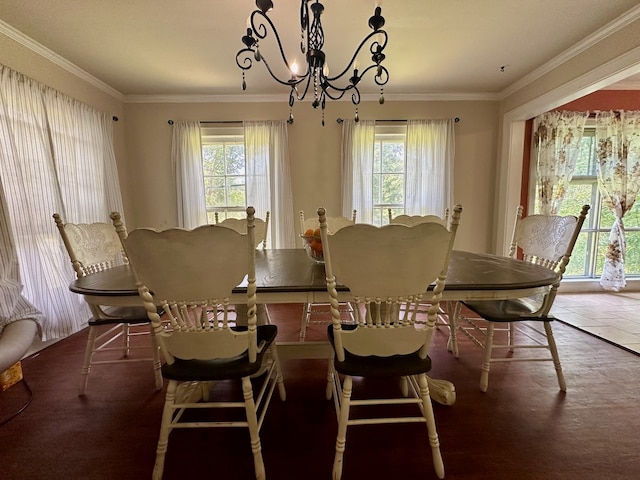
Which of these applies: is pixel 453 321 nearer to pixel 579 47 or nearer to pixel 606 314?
pixel 606 314

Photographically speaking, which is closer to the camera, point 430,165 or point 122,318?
point 122,318

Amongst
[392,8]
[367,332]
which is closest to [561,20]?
[392,8]

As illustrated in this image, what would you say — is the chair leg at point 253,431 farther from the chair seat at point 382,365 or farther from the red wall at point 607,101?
the red wall at point 607,101

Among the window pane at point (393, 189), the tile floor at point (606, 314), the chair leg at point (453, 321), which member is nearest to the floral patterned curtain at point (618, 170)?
the tile floor at point (606, 314)

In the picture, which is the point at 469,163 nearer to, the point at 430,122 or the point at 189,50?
the point at 430,122

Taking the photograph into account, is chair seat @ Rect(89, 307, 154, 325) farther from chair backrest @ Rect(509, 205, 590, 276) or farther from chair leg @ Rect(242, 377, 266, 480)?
chair backrest @ Rect(509, 205, 590, 276)

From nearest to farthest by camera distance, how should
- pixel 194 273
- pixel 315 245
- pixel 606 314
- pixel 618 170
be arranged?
1. pixel 194 273
2. pixel 315 245
3. pixel 606 314
4. pixel 618 170

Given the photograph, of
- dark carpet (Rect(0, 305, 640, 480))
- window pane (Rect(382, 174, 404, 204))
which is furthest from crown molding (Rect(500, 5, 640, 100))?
dark carpet (Rect(0, 305, 640, 480))

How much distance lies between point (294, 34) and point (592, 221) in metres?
4.01

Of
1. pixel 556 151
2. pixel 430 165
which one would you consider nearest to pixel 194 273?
pixel 430 165

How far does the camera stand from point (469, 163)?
362 cm

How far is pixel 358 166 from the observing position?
3502mm

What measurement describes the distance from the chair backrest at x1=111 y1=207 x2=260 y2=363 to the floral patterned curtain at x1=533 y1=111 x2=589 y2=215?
12.3ft

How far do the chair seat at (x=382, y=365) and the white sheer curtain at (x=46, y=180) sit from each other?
245cm
